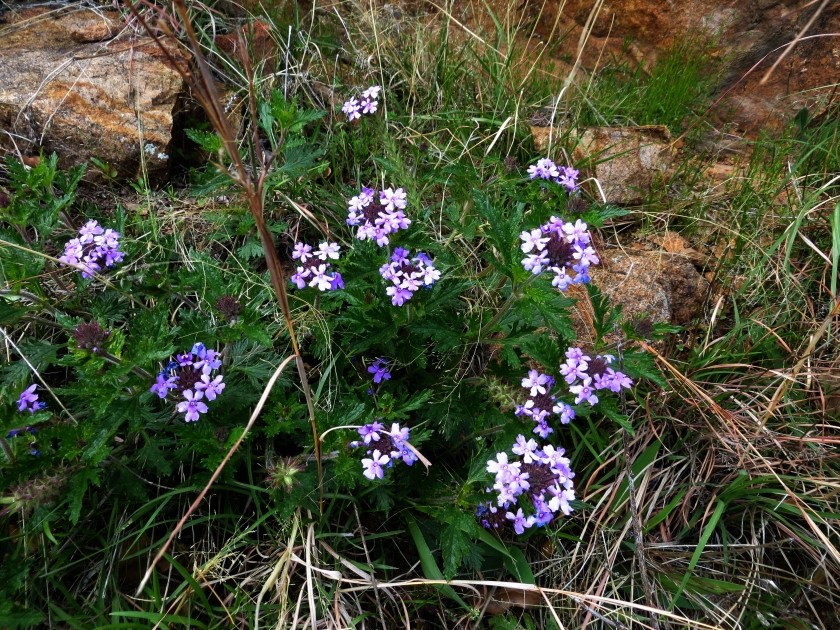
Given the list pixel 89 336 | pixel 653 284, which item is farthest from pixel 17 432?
pixel 653 284

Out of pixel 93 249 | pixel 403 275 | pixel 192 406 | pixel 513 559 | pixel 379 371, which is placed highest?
pixel 403 275

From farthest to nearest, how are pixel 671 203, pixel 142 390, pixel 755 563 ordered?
pixel 671 203, pixel 755 563, pixel 142 390

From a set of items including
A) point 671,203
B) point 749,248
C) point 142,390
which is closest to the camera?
point 142,390

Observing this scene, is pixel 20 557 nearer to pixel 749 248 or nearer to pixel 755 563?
pixel 755 563

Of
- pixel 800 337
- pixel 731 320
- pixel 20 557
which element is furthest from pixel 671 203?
pixel 20 557

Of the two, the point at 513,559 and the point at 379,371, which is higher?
the point at 379,371

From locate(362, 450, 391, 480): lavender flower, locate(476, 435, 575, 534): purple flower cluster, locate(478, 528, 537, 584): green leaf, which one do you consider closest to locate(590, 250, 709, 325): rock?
locate(476, 435, 575, 534): purple flower cluster

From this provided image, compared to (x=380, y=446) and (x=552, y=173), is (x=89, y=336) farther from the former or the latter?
(x=552, y=173)
